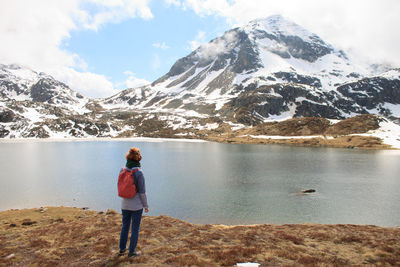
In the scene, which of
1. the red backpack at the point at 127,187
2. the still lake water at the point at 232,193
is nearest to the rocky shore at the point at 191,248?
the red backpack at the point at 127,187

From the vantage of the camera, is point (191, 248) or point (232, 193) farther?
point (232, 193)

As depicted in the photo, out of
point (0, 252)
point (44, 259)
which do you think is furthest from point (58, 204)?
point (44, 259)

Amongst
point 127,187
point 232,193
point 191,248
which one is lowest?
point 232,193

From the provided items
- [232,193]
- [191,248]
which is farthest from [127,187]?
[232,193]

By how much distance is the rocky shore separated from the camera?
520 inches

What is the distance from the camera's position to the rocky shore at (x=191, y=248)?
13.2m

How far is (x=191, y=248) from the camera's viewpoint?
1539 cm

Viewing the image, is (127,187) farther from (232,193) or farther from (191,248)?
(232,193)

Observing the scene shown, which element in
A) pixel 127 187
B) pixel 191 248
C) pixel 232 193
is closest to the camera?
pixel 127 187

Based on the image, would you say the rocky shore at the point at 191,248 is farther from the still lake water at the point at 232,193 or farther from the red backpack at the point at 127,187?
the still lake water at the point at 232,193

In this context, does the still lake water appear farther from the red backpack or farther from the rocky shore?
the red backpack

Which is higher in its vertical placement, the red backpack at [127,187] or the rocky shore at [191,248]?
the red backpack at [127,187]

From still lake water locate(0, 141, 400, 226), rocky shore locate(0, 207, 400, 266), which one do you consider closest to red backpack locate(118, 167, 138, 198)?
rocky shore locate(0, 207, 400, 266)

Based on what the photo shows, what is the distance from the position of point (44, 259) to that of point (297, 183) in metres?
52.3
